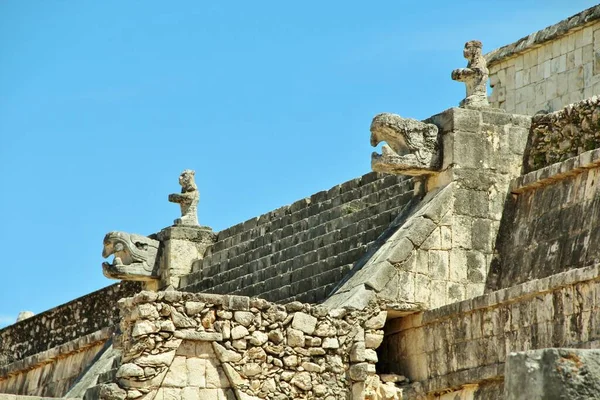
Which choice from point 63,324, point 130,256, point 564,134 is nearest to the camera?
point 564,134

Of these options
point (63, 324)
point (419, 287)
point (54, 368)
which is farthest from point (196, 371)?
point (63, 324)

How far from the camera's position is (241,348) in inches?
497

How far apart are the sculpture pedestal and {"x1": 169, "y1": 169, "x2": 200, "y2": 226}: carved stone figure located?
17 centimetres

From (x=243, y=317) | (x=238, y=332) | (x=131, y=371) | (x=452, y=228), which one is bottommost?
(x=131, y=371)

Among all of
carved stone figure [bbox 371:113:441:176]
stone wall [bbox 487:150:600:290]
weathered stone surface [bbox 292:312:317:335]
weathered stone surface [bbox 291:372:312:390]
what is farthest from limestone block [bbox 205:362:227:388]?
stone wall [bbox 487:150:600:290]

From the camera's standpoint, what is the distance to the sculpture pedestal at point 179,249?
17734mm

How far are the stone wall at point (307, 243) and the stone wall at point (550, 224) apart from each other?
125cm

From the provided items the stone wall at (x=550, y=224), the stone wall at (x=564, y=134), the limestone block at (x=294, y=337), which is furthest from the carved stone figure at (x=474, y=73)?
the limestone block at (x=294, y=337)

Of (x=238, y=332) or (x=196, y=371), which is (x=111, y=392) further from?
(x=238, y=332)

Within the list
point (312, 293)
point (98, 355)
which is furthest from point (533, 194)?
point (98, 355)

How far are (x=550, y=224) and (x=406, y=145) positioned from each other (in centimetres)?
160

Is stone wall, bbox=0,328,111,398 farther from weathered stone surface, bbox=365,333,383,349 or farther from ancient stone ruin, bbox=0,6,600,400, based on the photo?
weathered stone surface, bbox=365,333,383,349

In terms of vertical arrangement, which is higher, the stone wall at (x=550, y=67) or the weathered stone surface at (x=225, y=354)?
the stone wall at (x=550, y=67)

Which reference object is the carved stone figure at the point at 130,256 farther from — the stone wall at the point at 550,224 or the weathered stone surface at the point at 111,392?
the stone wall at the point at 550,224
